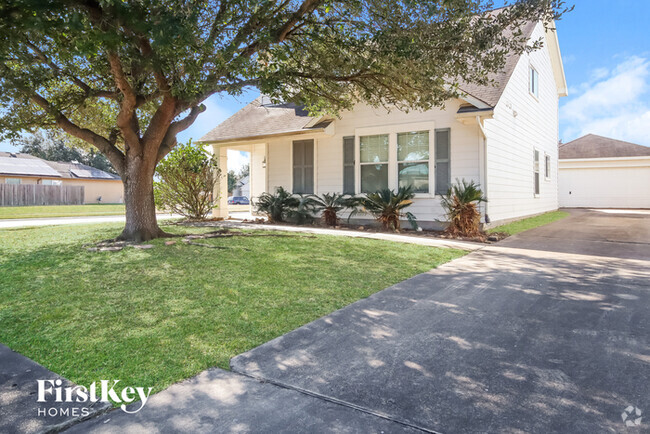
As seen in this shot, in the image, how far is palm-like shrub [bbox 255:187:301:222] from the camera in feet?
38.9

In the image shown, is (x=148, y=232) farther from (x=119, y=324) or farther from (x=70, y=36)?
(x=119, y=324)

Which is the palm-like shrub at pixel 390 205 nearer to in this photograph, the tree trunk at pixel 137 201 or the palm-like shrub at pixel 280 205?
the palm-like shrub at pixel 280 205

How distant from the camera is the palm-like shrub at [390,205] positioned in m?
10.0

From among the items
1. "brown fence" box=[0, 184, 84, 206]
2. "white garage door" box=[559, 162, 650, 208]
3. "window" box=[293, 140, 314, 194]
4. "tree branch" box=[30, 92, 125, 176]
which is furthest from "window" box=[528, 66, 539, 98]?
"brown fence" box=[0, 184, 84, 206]

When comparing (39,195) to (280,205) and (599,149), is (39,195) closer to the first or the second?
(280,205)

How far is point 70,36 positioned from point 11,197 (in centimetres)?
2774

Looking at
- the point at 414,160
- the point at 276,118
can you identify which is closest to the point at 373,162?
the point at 414,160

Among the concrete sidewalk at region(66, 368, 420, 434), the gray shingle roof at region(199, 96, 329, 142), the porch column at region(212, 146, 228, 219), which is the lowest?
the concrete sidewalk at region(66, 368, 420, 434)

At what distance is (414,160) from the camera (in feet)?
34.8

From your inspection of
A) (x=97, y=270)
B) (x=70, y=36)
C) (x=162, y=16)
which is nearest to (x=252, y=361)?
(x=97, y=270)

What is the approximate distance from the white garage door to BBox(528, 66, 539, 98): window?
413 inches

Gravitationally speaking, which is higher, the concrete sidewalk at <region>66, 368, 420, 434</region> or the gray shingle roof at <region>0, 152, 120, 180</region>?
the gray shingle roof at <region>0, 152, 120, 180</region>

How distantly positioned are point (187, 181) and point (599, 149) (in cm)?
2284

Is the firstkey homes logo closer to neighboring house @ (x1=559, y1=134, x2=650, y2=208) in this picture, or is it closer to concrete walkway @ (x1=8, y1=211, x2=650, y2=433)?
concrete walkway @ (x1=8, y1=211, x2=650, y2=433)
